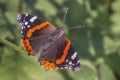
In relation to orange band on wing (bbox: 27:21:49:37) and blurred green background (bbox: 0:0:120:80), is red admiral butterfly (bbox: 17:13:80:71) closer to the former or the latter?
orange band on wing (bbox: 27:21:49:37)

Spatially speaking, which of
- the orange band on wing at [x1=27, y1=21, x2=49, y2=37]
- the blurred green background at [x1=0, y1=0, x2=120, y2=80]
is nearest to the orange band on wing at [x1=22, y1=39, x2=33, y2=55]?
the orange band on wing at [x1=27, y1=21, x2=49, y2=37]

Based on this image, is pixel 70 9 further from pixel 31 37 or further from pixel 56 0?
pixel 31 37

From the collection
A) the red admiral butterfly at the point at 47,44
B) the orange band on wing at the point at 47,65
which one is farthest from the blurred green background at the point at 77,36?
the orange band on wing at the point at 47,65

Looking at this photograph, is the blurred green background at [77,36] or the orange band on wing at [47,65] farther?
the blurred green background at [77,36]

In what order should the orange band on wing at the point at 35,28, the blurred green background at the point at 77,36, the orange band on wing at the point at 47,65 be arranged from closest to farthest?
the orange band on wing at the point at 47,65, the orange band on wing at the point at 35,28, the blurred green background at the point at 77,36

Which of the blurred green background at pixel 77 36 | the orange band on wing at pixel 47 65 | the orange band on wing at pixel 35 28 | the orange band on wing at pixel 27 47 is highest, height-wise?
the blurred green background at pixel 77 36

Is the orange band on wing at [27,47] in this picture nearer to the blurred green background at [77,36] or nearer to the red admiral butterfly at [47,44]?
the red admiral butterfly at [47,44]
